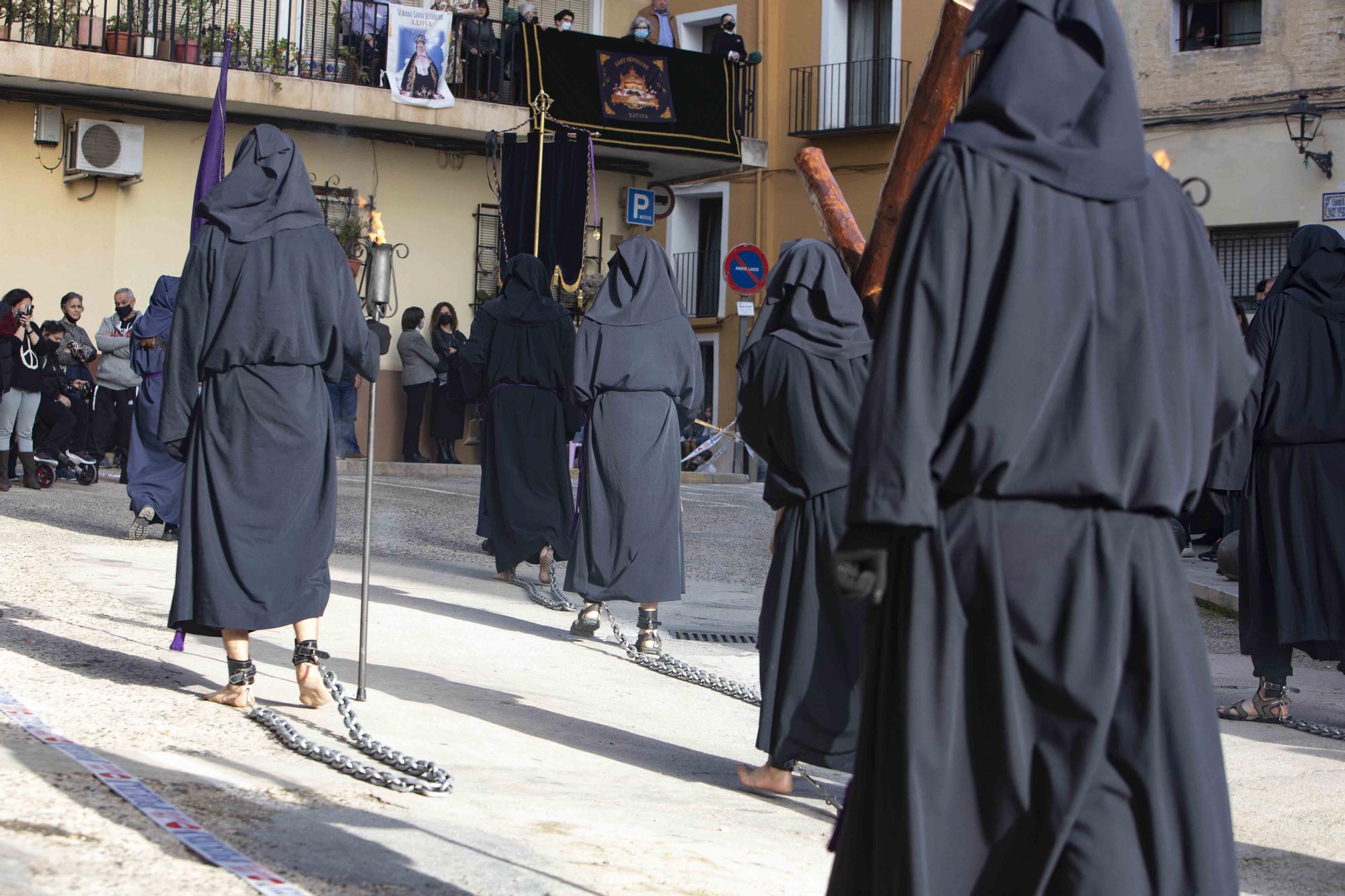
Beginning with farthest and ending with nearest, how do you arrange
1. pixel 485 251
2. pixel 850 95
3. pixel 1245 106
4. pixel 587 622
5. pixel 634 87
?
pixel 850 95 < pixel 1245 106 < pixel 485 251 < pixel 634 87 < pixel 587 622

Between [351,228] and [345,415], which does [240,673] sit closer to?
[345,415]

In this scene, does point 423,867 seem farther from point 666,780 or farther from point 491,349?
point 491,349

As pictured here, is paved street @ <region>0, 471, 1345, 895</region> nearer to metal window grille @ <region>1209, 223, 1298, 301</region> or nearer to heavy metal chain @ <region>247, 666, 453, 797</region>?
heavy metal chain @ <region>247, 666, 453, 797</region>

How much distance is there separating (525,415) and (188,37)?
39.2 feet

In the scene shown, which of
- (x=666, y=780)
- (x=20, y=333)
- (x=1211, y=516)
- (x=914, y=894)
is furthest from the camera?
(x=20, y=333)

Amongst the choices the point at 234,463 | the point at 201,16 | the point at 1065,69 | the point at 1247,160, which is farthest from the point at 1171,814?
the point at 1247,160

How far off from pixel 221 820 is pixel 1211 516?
406 inches

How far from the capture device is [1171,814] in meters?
2.67

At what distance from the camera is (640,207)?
23109 millimetres

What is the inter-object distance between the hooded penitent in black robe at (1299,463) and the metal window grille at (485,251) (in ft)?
52.1

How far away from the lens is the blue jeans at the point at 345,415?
66.2ft

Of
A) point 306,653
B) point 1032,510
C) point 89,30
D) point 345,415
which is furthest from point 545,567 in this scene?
point 89,30

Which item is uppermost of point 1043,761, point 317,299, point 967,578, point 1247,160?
point 1247,160

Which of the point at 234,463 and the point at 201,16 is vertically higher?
the point at 201,16
